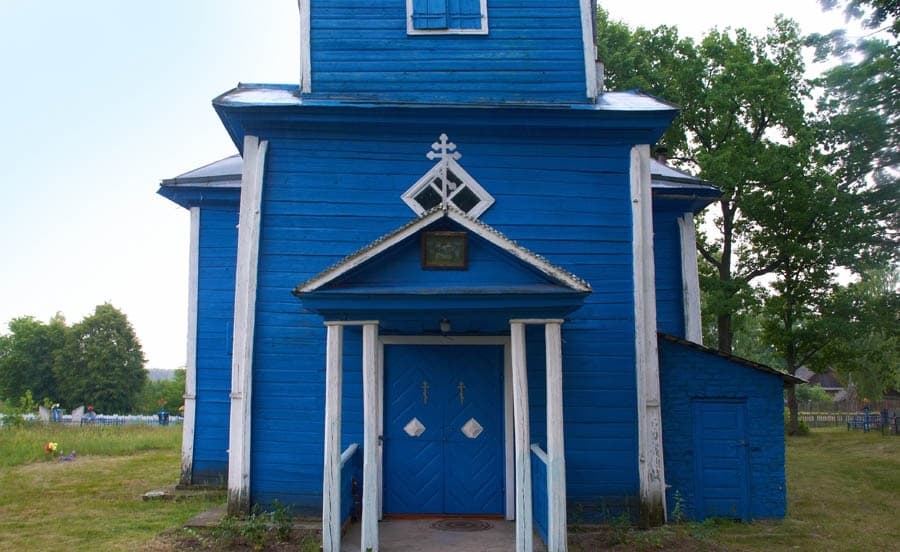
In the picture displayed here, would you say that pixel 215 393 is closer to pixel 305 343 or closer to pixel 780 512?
pixel 305 343

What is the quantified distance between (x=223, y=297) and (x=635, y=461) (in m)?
7.20

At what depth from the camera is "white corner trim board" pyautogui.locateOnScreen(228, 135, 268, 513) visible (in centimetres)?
815

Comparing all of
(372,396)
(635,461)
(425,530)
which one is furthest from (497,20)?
(425,530)

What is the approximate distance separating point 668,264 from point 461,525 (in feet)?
20.9

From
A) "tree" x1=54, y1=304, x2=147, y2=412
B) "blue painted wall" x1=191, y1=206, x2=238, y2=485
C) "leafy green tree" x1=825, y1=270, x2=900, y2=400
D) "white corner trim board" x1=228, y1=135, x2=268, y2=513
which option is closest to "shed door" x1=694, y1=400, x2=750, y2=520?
"white corner trim board" x1=228, y1=135, x2=268, y2=513

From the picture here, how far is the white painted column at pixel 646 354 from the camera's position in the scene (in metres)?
8.19

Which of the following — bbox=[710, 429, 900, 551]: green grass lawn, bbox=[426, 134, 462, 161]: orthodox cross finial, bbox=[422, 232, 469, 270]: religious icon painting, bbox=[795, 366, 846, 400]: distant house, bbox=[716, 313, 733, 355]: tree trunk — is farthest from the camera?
bbox=[795, 366, 846, 400]: distant house

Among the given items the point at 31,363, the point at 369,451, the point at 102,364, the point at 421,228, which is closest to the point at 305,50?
the point at 421,228

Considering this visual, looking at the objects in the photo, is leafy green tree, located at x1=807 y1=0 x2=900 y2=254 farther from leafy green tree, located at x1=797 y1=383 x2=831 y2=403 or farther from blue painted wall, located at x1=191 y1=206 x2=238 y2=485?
leafy green tree, located at x1=797 y1=383 x2=831 y2=403

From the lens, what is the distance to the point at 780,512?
875 centimetres

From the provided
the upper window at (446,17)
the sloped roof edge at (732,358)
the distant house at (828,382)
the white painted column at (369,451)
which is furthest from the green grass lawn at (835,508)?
the distant house at (828,382)

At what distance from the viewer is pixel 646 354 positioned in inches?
333

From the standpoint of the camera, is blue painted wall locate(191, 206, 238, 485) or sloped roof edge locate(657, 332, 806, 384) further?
blue painted wall locate(191, 206, 238, 485)

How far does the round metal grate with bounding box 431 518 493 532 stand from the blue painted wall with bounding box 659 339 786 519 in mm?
2513
